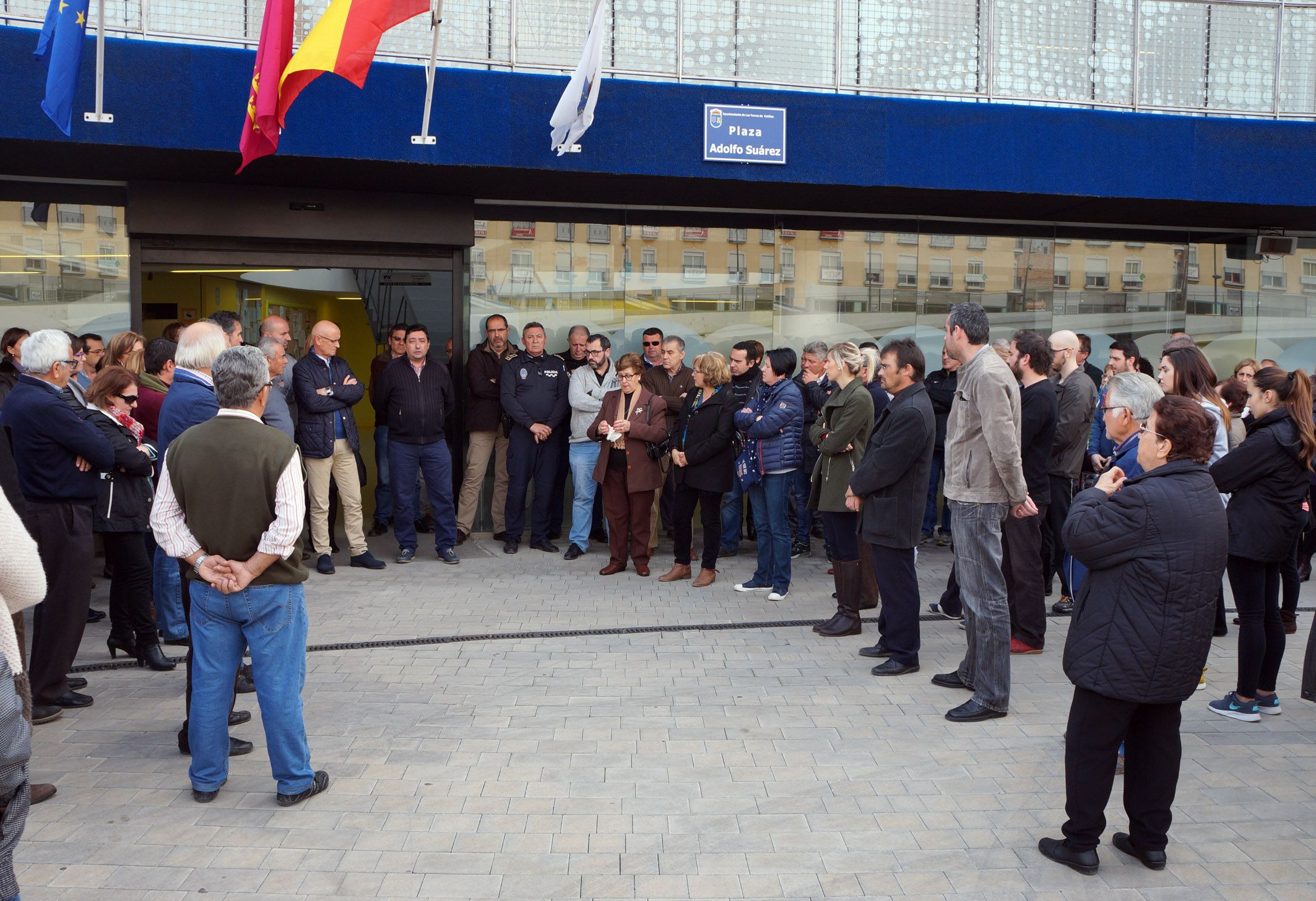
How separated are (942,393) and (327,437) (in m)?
5.68

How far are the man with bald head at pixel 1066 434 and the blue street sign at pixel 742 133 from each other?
3287 millimetres

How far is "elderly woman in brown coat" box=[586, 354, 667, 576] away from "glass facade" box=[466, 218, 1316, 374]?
1.98 metres

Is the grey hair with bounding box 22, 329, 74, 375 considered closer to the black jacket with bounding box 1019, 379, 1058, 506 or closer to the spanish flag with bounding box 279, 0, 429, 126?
the spanish flag with bounding box 279, 0, 429, 126

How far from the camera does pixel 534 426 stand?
33.4ft

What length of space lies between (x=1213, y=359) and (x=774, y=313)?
5.28 metres

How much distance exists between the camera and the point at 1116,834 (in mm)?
4234

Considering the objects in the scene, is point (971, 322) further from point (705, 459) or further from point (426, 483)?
point (426, 483)

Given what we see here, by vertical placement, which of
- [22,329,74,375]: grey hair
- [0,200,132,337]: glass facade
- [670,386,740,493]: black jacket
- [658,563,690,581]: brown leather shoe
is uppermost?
[0,200,132,337]: glass facade

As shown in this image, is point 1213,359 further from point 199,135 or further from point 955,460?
point 199,135

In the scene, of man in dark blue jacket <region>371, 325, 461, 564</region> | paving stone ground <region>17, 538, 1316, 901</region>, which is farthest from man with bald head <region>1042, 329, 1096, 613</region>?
man in dark blue jacket <region>371, 325, 461, 564</region>

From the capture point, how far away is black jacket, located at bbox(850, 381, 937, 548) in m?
6.41

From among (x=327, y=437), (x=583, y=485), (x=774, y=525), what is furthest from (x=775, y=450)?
(x=327, y=437)

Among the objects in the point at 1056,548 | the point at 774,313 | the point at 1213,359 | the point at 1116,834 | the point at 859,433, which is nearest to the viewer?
the point at 1116,834

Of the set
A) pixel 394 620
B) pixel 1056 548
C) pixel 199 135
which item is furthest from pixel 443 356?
pixel 1056 548
